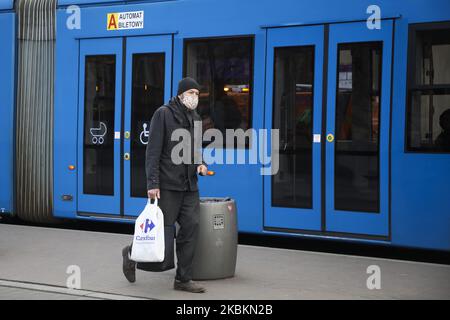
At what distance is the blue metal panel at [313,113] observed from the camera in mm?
9312

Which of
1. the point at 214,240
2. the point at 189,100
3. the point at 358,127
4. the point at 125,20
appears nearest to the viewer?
the point at 189,100

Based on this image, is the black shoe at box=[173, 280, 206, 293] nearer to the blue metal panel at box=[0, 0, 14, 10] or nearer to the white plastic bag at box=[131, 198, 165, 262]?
the white plastic bag at box=[131, 198, 165, 262]

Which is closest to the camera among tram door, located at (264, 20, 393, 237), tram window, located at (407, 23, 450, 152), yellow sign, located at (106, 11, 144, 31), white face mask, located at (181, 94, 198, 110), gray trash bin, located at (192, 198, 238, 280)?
white face mask, located at (181, 94, 198, 110)

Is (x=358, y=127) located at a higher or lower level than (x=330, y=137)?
higher

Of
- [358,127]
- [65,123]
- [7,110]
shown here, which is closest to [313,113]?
[358,127]

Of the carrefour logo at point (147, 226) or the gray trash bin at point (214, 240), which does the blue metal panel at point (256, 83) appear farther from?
the carrefour logo at point (147, 226)

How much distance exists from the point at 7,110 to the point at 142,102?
7.71ft

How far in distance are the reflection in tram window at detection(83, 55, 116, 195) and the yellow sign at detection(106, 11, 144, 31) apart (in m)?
0.43

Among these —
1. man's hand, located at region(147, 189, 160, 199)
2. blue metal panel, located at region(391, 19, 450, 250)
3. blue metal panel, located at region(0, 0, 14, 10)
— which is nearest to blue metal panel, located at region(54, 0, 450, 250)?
blue metal panel, located at region(391, 19, 450, 250)

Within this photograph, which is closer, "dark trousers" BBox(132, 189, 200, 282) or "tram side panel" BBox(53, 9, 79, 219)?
"dark trousers" BBox(132, 189, 200, 282)

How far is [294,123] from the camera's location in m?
9.55

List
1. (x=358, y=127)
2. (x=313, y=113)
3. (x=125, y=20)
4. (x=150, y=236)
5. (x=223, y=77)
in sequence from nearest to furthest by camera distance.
A: (x=150, y=236)
(x=358, y=127)
(x=313, y=113)
(x=223, y=77)
(x=125, y=20)

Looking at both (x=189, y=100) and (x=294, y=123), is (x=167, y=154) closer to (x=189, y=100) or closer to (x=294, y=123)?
(x=189, y=100)

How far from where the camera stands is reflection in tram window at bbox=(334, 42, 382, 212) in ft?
29.5
